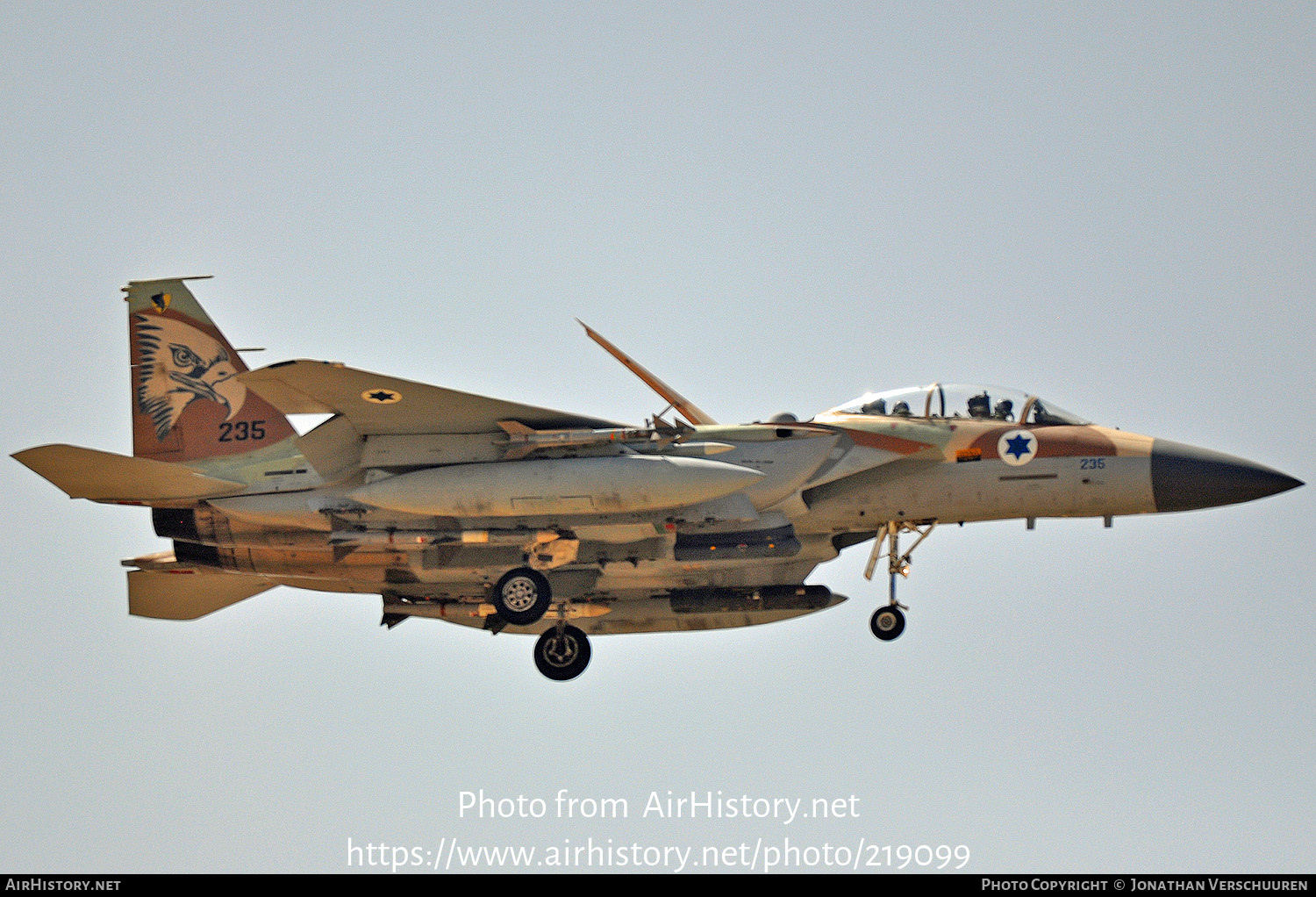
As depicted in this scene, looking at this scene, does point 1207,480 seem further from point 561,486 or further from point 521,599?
point 521,599

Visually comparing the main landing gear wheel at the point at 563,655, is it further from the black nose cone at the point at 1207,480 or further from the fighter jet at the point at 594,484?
the black nose cone at the point at 1207,480

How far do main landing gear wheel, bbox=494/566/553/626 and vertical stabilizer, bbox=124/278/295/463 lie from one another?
10.5 ft

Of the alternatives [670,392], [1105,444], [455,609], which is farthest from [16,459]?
[1105,444]

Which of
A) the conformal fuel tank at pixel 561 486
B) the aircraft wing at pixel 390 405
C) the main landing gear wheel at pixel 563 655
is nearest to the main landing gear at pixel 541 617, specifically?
the main landing gear wheel at pixel 563 655

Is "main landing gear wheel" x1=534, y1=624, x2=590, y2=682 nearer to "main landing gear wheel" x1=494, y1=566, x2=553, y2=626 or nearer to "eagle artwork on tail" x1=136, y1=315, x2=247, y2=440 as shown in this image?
"main landing gear wheel" x1=494, y1=566, x2=553, y2=626

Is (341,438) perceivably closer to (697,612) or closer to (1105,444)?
(697,612)

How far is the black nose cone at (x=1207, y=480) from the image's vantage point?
737 inches

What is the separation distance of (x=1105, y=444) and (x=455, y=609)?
7.66 m

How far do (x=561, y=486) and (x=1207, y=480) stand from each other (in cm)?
688

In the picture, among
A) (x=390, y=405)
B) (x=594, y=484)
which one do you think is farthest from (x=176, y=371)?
(x=594, y=484)

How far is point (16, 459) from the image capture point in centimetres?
1789

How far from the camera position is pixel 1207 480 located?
18797 millimetres

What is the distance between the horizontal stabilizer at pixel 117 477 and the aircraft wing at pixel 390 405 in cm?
151

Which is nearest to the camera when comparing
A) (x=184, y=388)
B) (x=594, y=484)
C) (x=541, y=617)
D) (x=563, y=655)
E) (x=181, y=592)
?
(x=594, y=484)
